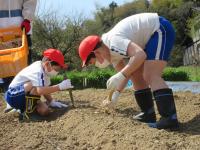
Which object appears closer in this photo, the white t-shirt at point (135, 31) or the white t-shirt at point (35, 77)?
the white t-shirt at point (135, 31)

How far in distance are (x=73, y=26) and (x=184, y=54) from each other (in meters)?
7.73

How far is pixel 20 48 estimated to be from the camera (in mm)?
5324

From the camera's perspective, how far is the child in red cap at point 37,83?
465cm

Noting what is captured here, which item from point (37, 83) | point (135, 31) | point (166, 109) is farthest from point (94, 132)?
point (37, 83)

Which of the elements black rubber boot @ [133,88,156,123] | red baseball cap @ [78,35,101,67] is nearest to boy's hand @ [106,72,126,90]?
red baseball cap @ [78,35,101,67]

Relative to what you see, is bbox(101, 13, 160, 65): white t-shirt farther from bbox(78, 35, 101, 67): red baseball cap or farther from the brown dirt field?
the brown dirt field

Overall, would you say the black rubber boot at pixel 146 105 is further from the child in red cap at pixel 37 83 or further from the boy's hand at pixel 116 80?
the child in red cap at pixel 37 83

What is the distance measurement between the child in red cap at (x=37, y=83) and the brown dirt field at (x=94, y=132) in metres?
0.16

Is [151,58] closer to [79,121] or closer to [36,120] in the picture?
[79,121]

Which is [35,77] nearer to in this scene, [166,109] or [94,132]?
[94,132]

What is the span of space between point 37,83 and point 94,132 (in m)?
1.07

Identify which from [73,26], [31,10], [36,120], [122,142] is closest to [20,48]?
[31,10]

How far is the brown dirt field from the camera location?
3.46 m

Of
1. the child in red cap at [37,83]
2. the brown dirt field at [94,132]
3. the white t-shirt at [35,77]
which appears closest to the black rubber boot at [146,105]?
the brown dirt field at [94,132]
